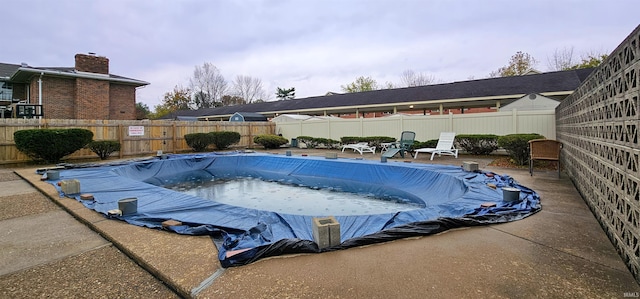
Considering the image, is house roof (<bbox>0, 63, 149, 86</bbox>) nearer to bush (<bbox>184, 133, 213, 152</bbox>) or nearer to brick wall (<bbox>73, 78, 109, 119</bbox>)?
brick wall (<bbox>73, 78, 109, 119</bbox>)

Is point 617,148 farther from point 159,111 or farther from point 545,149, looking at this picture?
point 159,111

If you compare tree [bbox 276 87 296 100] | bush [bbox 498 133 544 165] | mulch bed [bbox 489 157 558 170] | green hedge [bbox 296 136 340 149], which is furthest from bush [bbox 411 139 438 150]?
tree [bbox 276 87 296 100]

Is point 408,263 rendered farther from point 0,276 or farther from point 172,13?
point 172,13

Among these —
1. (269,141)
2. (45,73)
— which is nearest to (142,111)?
(45,73)

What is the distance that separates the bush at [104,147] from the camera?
9.91 m

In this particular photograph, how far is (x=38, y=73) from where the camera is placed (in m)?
13.7

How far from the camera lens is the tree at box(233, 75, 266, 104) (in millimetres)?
41594

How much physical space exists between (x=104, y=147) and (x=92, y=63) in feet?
26.1

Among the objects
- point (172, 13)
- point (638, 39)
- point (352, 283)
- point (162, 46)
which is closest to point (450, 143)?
point (638, 39)

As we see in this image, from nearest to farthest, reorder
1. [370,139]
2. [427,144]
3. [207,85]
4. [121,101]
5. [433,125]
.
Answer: [427,144] → [433,125] → [370,139] → [121,101] → [207,85]

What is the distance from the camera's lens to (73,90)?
14.6 meters

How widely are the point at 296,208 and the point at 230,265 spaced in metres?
3.21

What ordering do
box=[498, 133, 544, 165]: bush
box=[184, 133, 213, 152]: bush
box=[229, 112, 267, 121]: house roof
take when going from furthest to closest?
box=[229, 112, 267, 121]: house roof
box=[184, 133, 213, 152]: bush
box=[498, 133, 544, 165]: bush

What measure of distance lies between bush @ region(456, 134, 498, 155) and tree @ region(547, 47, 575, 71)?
82.4 ft
